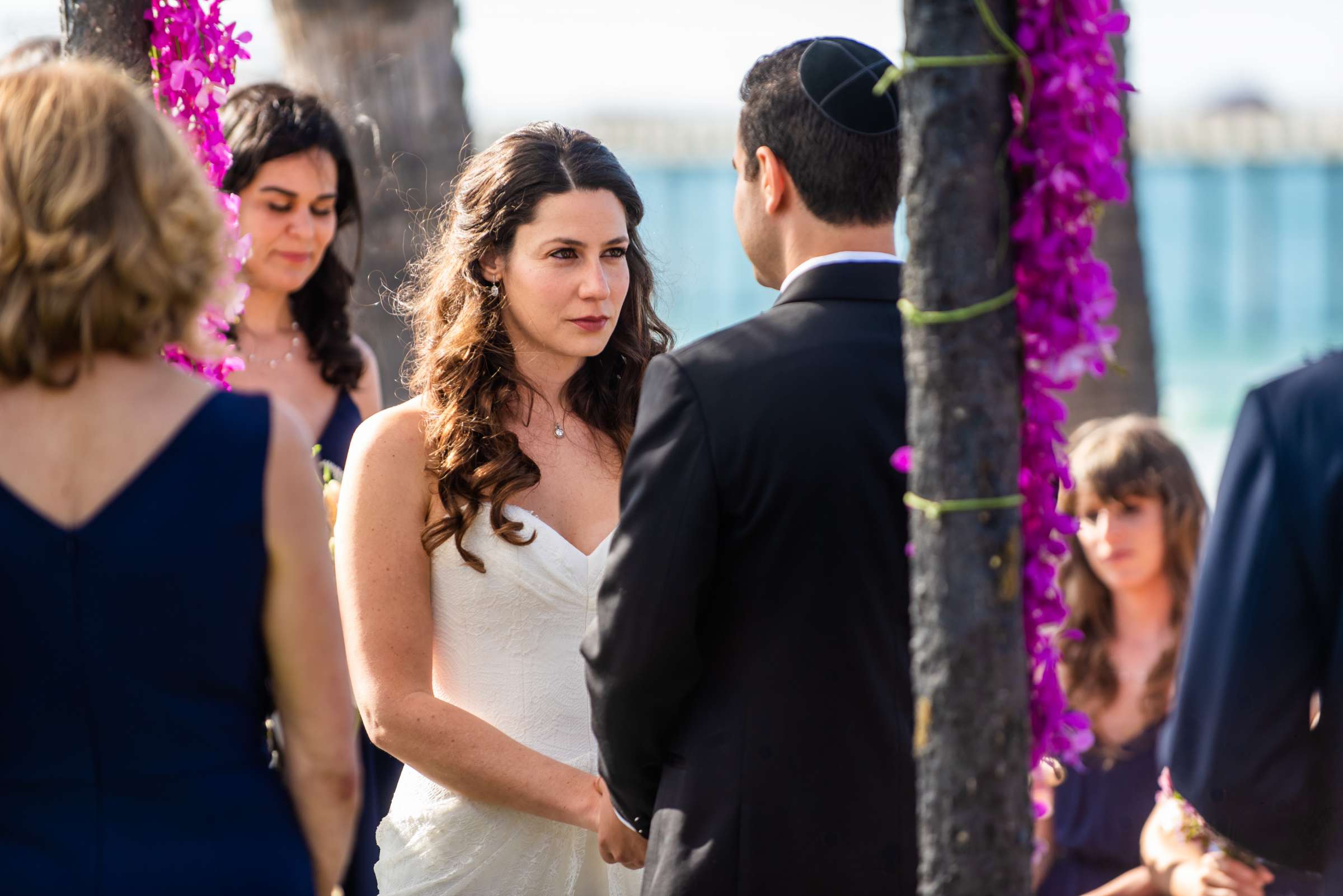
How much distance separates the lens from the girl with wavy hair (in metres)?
4.12

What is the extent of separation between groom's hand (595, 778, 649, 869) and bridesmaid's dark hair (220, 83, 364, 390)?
9.38 feet

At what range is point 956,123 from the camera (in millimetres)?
1832

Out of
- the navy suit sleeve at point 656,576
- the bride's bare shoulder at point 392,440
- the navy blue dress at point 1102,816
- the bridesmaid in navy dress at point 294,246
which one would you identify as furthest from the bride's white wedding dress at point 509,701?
the bridesmaid in navy dress at point 294,246

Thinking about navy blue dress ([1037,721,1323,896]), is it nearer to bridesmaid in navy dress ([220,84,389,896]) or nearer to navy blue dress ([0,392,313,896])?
bridesmaid in navy dress ([220,84,389,896])

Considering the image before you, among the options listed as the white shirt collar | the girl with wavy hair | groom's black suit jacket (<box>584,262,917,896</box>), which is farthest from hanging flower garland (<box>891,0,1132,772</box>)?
the girl with wavy hair

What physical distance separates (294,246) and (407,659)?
2432 mm

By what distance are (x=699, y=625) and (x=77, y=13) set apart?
2004mm

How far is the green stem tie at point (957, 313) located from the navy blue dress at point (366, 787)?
2.70 meters

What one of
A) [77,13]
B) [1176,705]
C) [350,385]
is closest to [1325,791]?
[1176,705]

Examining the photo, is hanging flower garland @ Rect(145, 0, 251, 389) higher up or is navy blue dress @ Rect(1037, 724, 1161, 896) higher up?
hanging flower garland @ Rect(145, 0, 251, 389)

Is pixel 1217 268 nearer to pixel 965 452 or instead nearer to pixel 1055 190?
pixel 1055 190

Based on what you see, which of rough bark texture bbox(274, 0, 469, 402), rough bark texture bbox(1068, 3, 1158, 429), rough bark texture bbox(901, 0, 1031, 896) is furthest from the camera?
rough bark texture bbox(1068, 3, 1158, 429)

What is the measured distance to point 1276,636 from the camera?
245 cm

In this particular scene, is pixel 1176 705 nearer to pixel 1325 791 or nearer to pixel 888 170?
pixel 1325 791
